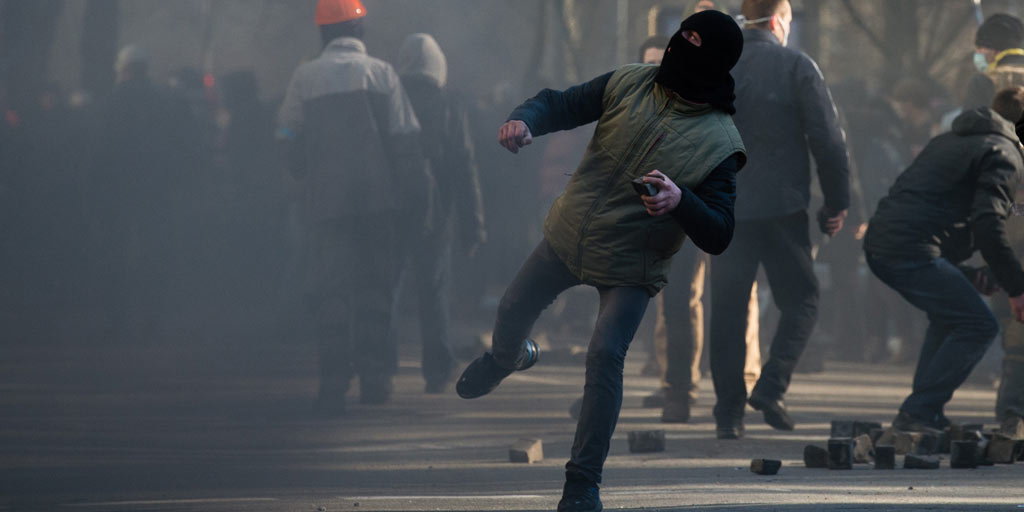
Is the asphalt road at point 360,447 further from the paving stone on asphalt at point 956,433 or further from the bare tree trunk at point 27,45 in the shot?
the bare tree trunk at point 27,45

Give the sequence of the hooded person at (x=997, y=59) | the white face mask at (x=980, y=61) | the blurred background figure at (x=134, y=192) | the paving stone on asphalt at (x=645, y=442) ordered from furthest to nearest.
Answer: the blurred background figure at (x=134, y=192) < the white face mask at (x=980, y=61) < the hooded person at (x=997, y=59) < the paving stone on asphalt at (x=645, y=442)

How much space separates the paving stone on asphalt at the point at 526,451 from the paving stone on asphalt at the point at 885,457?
139 cm

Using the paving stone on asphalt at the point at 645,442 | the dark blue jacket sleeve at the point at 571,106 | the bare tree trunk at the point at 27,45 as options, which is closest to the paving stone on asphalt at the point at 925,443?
the paving stone on asphalt at the point at 645,442

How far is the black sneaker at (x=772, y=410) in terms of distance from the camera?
7.82 metres

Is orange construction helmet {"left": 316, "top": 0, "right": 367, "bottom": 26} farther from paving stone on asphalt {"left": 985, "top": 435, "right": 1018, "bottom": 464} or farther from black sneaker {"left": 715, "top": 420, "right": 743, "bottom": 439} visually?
paving stone on asphalt {"left": 985, "top": 435, "right": 1018, "bottom": 464}

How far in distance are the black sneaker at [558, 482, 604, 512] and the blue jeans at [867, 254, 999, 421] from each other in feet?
8.62

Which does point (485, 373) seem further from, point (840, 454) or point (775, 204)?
point (775, 204)

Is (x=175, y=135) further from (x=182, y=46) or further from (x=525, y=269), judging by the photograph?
(x=525, y=269)

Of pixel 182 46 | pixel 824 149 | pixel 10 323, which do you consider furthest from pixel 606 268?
pixel 182 46

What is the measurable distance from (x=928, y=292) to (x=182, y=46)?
8.60 m

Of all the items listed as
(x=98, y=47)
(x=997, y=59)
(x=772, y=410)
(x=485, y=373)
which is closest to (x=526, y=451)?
(x=485, y=373)

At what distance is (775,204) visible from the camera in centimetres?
778

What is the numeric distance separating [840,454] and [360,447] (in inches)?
85.2

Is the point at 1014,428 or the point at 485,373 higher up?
the point at 485,373
